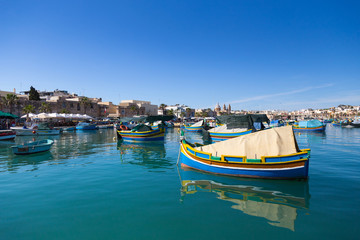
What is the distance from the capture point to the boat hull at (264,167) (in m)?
10.1

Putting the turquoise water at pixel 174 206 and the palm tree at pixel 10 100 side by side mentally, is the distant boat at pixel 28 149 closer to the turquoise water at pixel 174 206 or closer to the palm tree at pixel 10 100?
the turquoise water at pixel 174 206

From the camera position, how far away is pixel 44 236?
243 inches

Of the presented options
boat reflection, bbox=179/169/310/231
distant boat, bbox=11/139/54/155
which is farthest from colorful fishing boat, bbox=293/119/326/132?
distant boat, bbox=11/139/54/155

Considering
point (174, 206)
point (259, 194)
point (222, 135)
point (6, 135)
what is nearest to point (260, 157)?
point (259, 194)

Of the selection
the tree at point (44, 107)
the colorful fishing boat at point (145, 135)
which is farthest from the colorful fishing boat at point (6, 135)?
the tree at point (44, 107)

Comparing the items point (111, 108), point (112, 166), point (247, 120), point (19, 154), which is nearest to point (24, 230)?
point (112, 166)

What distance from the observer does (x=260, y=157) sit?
11.1 metres

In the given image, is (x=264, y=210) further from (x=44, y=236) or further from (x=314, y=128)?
(x=314, y=128)

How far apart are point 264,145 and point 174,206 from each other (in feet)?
21.5

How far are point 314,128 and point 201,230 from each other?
50.4m

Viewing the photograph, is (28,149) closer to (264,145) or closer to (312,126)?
(264,145)

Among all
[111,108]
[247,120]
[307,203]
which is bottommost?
[307,203]

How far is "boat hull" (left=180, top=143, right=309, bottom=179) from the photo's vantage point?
10109 millimetres

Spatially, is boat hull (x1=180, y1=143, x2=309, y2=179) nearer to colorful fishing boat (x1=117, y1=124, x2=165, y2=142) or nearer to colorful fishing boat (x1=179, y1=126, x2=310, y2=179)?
colorful fishing boat (x1=179, y1=126, x2=310, y2=179)
